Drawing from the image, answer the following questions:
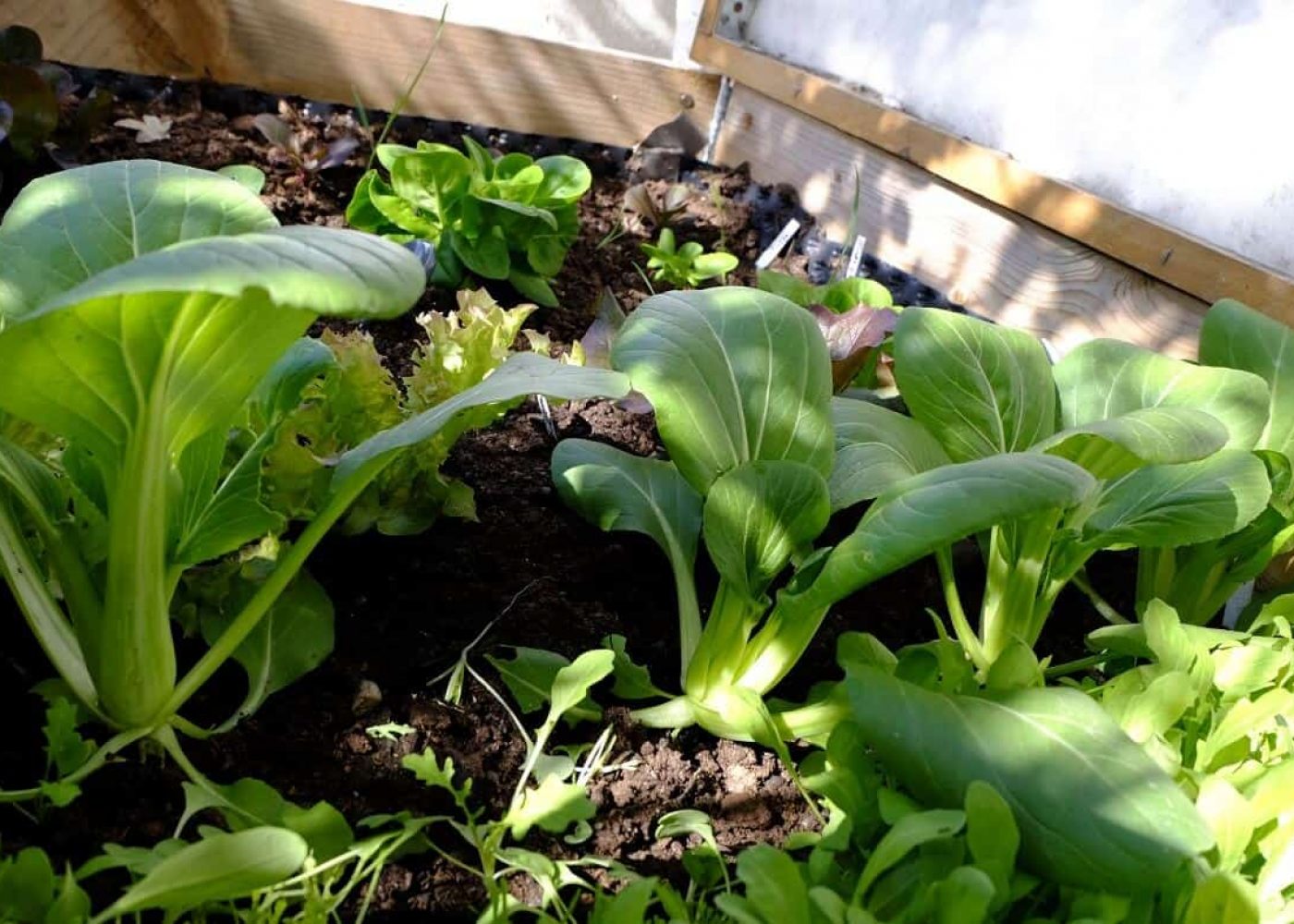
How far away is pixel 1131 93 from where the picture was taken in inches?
66.3

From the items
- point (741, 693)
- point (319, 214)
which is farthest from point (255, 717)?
point (319, 214)

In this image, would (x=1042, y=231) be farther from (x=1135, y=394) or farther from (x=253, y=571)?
(x=253, y=571)

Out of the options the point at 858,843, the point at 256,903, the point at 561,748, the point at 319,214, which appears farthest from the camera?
the point at 319,214

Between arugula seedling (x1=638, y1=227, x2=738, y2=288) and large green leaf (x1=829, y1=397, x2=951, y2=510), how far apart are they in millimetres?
779

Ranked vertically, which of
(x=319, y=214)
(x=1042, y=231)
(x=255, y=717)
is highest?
(x=1042, y=231)

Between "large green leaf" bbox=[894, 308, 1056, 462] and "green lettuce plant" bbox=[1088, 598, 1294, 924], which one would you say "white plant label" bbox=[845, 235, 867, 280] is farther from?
"green lettuce plant" bbox=[1088, 598, 1294, 924]

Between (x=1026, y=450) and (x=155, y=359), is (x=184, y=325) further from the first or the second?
(x=1026, y=450)

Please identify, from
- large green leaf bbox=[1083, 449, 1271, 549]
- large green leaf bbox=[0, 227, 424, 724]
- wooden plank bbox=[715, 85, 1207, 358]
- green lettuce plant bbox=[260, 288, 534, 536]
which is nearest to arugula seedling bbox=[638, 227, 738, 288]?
wooden plank bbox=[715, 85, 1207, 358]

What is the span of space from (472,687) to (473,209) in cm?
90

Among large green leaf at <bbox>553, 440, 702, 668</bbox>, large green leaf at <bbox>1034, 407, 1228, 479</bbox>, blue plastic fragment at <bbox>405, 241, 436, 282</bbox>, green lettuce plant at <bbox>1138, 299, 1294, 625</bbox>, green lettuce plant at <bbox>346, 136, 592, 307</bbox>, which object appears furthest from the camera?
Result: green lettuce plant at <bbox>346, 136, 592, 307</bbox>

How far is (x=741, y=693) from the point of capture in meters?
0.96

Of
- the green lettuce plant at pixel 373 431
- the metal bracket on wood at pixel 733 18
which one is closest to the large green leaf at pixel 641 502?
the green lettuce plant at pixel 373 431

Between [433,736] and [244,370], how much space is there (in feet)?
1.26

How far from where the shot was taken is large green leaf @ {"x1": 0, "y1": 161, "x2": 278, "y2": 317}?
79cm
